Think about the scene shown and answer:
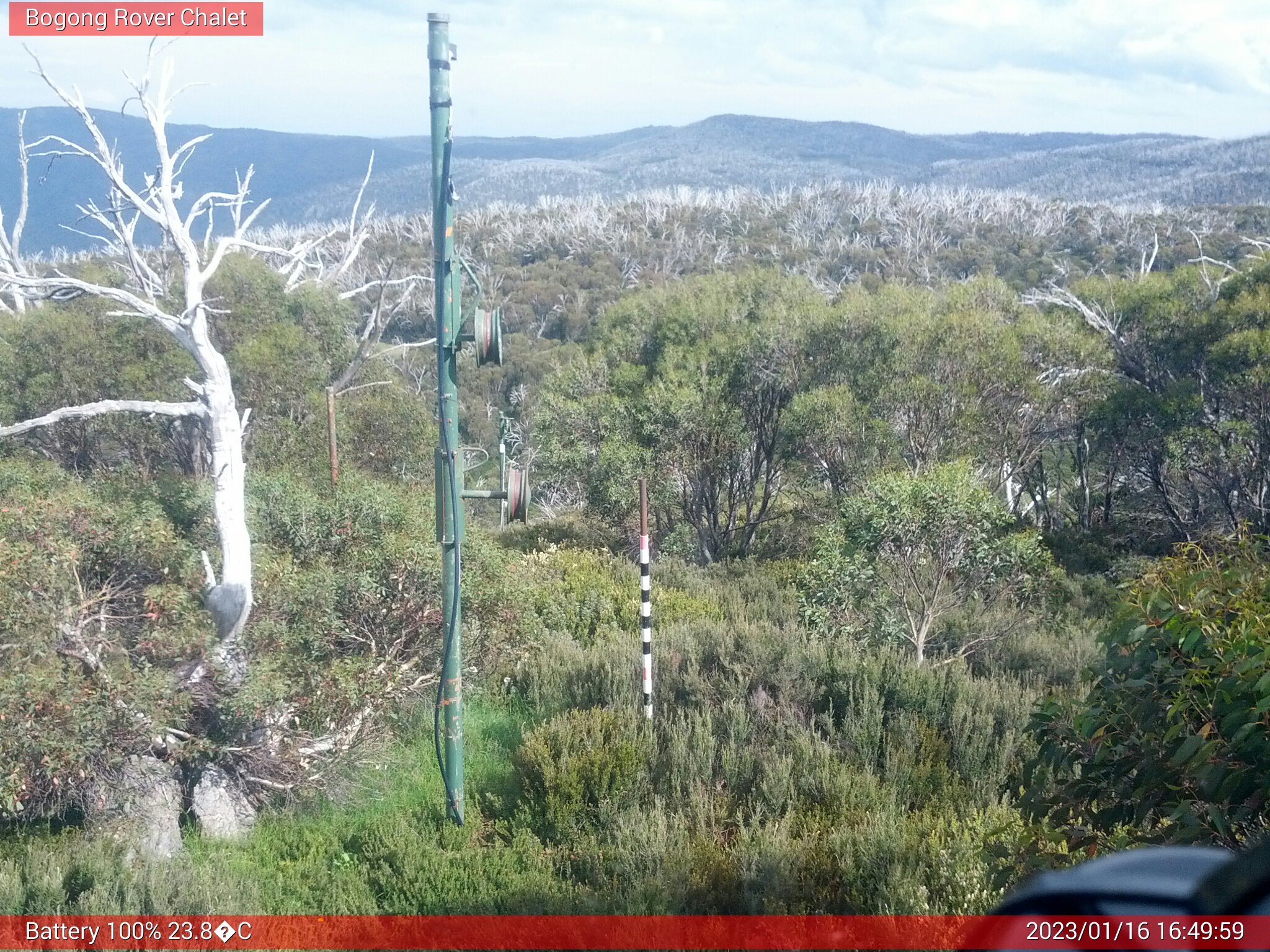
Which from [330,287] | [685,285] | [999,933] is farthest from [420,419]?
[999,933]

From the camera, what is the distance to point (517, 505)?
20.2 feet

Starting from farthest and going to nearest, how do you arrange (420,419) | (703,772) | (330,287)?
1. (330,287)
2. (420,419)
3. (703,772)

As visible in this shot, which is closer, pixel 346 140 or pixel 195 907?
pixel 195 907

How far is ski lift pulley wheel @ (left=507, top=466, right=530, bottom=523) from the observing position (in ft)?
20.0

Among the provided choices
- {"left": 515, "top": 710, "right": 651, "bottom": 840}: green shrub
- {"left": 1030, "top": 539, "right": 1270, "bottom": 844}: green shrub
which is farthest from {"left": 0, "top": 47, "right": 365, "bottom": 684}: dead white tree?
{"left": 1030, "top": 539, "right": 1270, "bottom": 844}: green shrub

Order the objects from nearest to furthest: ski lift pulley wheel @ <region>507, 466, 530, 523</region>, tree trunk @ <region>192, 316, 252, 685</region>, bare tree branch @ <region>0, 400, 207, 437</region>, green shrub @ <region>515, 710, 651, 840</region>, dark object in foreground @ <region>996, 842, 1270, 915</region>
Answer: dark object in foreground @ <region>996, 842, 1270, 915</region>, ski lift pulley wheel @ <region>507, 466, 530, 523</region>, green shrub @ <region>515, 710, 651, 840</region>, tree trunk @ <region>192, 316, 252, 685</region>, bare tree branch @ <region>0, 400, 207, 437</region>

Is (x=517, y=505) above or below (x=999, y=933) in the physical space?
below

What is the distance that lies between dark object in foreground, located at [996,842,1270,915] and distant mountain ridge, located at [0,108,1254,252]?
182 ft

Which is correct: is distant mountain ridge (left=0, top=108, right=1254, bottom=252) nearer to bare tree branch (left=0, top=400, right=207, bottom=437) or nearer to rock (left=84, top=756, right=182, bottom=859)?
bare tree branch (left=0, top=400, right=207, bottom=437)

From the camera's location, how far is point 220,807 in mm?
6734

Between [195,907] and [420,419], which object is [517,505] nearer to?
[195,907]

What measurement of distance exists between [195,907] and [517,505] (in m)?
2.69

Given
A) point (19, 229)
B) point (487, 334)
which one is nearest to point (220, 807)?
point (487, 334)

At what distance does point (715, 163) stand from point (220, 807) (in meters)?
149
